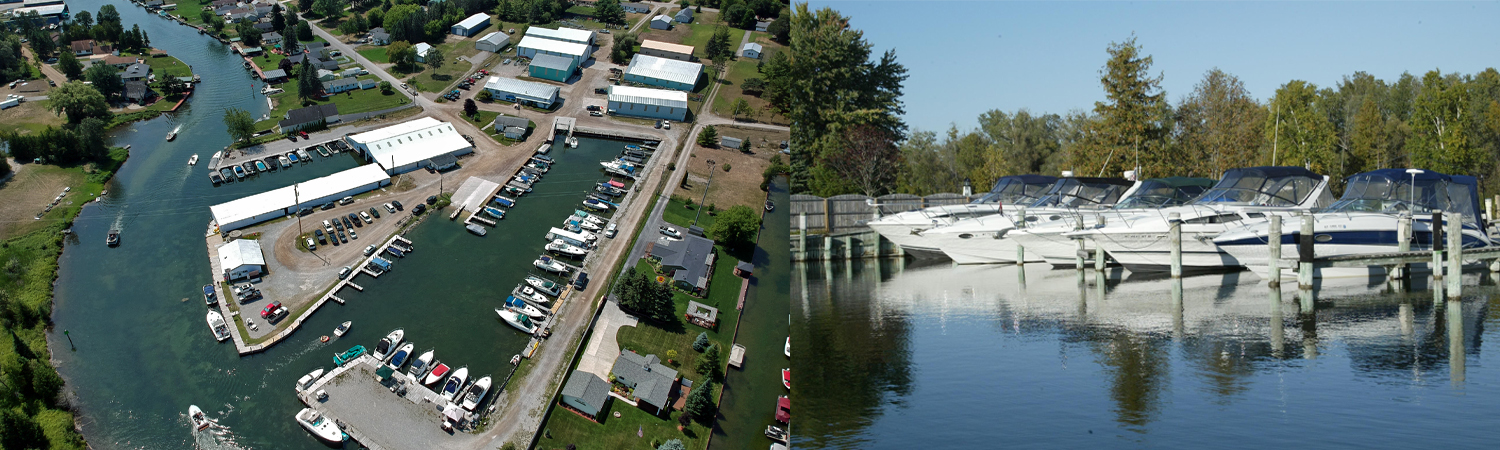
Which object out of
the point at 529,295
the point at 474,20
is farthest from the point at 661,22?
the point at 529,295

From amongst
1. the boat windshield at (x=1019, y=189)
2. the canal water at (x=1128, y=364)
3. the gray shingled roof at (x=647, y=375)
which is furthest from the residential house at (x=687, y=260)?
the boat windshield at (x=1019, y=189)

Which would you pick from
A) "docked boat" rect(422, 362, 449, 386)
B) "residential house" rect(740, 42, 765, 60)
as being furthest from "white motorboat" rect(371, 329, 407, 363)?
"residential house" rect(740, 42, 765, 60)

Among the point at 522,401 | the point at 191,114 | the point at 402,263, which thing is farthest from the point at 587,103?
the point at 522,401

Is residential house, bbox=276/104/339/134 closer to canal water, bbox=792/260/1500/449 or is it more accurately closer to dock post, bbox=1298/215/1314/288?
canal water, bbox=792/260/1500/449

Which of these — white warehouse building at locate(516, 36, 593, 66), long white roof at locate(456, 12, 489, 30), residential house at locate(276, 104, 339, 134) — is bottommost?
residential house at locate(276, 104, 339, 134)

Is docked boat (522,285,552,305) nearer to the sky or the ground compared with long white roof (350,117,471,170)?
nearer to the ground

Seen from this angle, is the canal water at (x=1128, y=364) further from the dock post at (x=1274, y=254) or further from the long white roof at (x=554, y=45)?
the long white roof at (x=554, y=45)
